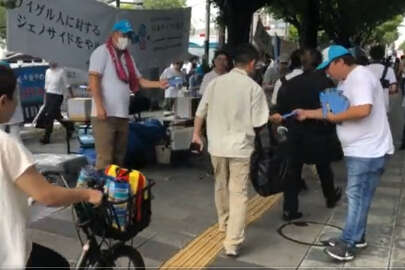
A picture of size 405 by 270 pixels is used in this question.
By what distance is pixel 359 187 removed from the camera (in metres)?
4.37

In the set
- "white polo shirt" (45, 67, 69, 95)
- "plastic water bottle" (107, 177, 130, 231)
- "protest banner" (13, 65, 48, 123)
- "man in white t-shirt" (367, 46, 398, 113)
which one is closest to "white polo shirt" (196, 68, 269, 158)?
"plastic water bottle" (107, 177, 130, 231)

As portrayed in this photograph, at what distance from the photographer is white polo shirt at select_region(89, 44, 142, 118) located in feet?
18.6

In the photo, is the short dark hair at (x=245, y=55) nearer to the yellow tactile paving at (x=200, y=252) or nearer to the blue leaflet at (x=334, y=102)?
the blue leaflet at (x=334, y=102)

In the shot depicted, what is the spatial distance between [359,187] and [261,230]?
1.26 meters

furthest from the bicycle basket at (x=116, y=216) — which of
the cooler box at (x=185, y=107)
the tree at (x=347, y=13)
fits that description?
the tree at (x=347, y=13)

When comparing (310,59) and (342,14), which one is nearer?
(310,59)

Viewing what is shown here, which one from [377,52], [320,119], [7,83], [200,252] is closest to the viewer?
[7,83]

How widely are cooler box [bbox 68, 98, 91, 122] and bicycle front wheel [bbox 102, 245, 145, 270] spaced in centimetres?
468

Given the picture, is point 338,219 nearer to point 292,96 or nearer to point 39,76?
point 292,96

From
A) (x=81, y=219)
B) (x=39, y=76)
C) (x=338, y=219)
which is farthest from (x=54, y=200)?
(x=39, y=76)

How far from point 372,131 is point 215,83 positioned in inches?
50.6

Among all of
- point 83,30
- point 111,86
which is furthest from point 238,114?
point 83,30

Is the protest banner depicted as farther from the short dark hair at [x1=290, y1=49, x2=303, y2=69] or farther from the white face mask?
the white face mask

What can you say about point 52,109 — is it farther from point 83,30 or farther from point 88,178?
point 88,178
